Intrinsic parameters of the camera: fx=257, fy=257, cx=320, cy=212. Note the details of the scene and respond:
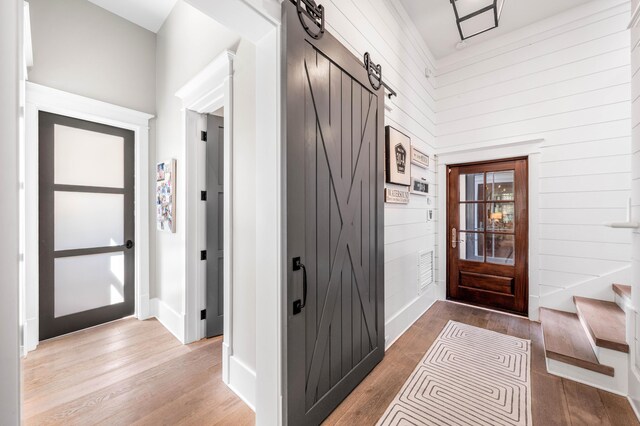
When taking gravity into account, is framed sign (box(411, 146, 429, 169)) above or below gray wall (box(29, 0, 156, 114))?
below

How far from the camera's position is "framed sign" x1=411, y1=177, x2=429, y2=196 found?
10.2 ft

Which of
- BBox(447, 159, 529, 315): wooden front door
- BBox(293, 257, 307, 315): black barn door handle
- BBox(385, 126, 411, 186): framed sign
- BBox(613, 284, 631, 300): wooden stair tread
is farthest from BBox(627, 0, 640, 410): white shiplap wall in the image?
BBox(293, 257, 307, 315): black barn door handle

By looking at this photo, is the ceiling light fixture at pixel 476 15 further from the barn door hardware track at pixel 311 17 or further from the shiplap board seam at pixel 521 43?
the barn door hardware track at pixel 311 17

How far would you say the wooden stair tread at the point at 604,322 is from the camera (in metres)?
1.91

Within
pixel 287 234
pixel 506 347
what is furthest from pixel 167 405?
pixel 506 347

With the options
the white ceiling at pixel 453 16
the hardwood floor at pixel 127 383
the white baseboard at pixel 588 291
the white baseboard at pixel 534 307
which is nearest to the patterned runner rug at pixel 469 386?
the white baseboard at pixel 534 307

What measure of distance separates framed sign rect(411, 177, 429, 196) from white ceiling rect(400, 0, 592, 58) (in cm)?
187

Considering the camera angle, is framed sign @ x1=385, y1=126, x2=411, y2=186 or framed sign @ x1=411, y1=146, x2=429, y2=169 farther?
framed sign @ x1=411, y1=146, x2=429, y2=169

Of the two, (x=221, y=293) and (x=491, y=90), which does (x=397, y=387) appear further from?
(x=491, y=90)

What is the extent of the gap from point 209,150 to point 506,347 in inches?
141

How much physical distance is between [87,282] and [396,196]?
3578mm

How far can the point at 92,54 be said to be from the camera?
286 centimetres

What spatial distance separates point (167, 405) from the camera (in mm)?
1789

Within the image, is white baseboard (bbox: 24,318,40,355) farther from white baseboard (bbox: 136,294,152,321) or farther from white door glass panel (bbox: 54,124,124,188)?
white door glass panel (bbox: 54,124,124,188)
